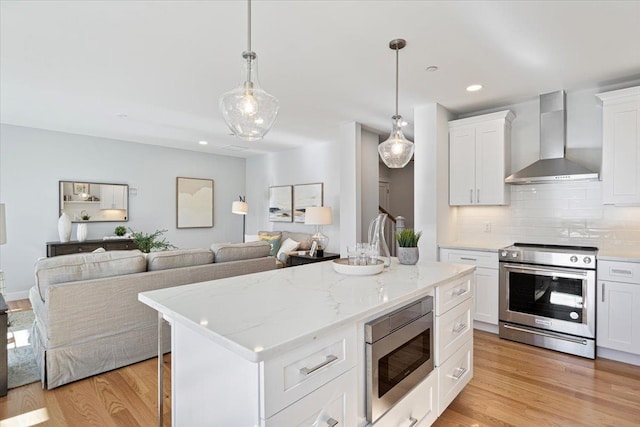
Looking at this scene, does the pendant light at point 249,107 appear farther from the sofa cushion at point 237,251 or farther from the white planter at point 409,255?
the sofa cushion at point 237,251

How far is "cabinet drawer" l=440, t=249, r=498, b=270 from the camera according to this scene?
345 cm

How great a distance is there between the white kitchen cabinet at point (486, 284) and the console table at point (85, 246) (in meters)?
5.13

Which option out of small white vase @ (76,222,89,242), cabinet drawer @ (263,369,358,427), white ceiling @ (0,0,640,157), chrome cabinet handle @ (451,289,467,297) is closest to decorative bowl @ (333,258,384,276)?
chrome cabinet handle @ (451,289,467,297)

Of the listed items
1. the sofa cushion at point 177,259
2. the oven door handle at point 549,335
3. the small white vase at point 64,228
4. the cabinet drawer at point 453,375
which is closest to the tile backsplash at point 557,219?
the oven door handle at point 549,335

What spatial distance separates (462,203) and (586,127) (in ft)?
4.69

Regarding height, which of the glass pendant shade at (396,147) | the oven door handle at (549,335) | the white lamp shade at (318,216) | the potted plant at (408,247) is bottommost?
the oven door handle at (549,335)

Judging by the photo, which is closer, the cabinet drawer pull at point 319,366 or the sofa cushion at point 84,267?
the cabinet drawer pull at point 319,366

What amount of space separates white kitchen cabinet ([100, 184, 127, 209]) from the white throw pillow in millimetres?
2936

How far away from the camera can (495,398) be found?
229 centimetres

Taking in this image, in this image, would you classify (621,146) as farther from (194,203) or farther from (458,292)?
(194,203)

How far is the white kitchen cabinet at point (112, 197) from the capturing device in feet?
18.4

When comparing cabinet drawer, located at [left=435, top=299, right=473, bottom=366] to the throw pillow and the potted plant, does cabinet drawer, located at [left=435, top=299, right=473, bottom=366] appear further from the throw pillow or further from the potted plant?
the throw pillow

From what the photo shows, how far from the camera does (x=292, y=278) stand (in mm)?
1942

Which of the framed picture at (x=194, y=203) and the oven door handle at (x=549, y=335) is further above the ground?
the framed picture at (x=194, y=203)
